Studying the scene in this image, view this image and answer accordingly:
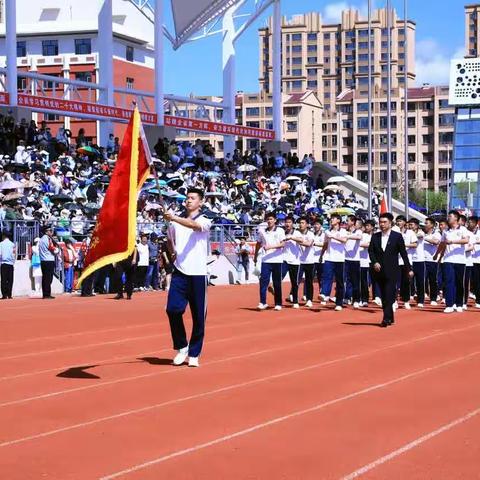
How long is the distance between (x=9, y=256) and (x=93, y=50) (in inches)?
2839

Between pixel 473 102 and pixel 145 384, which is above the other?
pixel 473 102

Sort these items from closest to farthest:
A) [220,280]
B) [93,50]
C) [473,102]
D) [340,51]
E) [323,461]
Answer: [323,461] → [220,280] → [473,102] → [93,50] → [340,51]

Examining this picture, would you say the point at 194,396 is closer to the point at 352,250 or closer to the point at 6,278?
the point at 352,250

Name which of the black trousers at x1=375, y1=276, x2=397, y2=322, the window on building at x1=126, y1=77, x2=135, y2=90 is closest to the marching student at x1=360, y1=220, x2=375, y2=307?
the black trousers at x1=375, y1=276, x2=397, y2=322

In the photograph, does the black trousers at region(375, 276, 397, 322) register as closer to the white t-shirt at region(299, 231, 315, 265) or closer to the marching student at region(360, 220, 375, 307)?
the white t-shirt at region(299, 231, 315, 265)

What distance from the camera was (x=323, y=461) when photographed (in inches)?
293

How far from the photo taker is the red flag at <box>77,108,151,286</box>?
11953mm

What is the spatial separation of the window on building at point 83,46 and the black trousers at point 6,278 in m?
71.8

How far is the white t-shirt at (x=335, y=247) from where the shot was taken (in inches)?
921

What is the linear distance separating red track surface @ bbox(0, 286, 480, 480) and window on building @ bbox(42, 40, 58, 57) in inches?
3208

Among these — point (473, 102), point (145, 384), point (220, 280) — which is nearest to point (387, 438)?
point (145, 384)

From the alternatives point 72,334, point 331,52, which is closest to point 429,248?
point 72,334

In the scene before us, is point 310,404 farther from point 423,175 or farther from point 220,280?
point 423,175

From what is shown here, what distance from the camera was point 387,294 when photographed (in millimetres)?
18828
